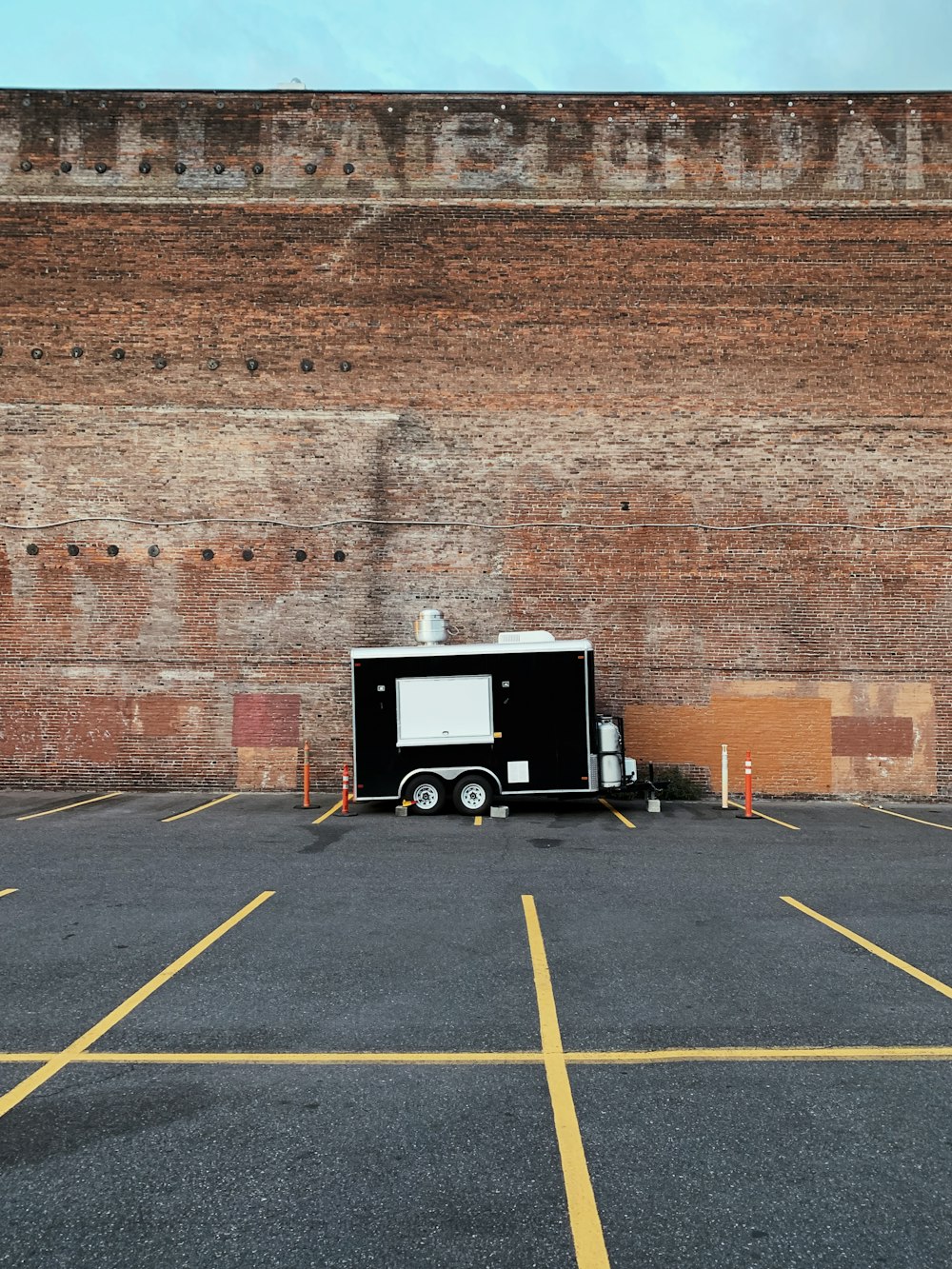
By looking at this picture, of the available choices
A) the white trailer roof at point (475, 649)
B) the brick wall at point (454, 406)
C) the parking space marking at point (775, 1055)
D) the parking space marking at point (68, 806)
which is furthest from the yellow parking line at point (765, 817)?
the parking space marking at point (68, 806)

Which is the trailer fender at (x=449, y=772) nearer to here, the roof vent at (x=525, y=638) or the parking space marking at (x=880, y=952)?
the roof vent at (x=525, y=638)

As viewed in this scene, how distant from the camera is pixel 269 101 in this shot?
16.3m

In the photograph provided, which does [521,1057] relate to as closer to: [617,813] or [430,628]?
[617,813]

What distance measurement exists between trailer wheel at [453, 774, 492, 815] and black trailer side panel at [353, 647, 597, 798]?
8.3 inches

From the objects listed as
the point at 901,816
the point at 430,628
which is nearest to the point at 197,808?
the point at 430,628

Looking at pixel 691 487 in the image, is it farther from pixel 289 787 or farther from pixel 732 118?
pixel 289 787

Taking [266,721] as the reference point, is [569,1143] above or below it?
below

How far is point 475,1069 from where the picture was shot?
405cm

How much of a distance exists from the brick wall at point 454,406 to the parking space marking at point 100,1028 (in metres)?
9.84

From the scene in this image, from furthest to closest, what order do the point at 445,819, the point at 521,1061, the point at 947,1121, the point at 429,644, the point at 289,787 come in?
the point at 289,787, the point at 429,644, the point at 445,819, the point at 521,1061, the point at 947,1121

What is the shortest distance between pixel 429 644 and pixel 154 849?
5.97 metres

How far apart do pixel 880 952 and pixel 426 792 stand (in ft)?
27.7

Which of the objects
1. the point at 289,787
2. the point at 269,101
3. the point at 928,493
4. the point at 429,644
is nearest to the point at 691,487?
the point at 928,493

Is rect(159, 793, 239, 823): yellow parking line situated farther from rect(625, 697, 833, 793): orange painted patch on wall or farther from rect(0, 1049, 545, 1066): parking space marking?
rect(0, 1049, 545, 1066): parking space marking
